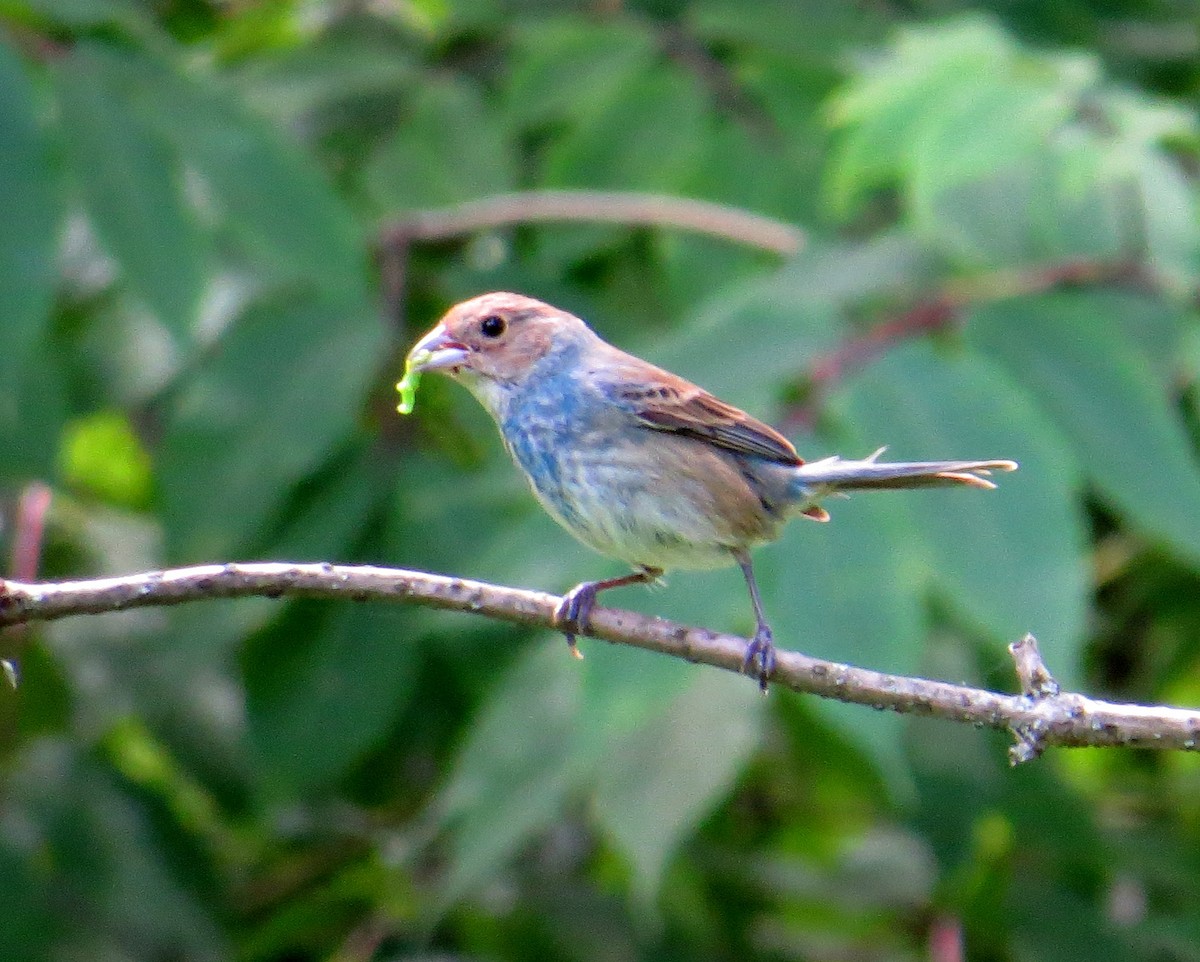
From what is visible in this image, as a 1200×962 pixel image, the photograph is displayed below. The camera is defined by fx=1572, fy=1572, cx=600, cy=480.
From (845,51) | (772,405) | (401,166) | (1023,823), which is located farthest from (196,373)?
(1023,823)

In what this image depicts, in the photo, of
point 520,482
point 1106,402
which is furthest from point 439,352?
point 1106,402

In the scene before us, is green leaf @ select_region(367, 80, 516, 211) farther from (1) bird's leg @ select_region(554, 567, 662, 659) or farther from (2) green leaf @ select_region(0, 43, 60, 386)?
(1) bird's leg @ select_region(554, 567, 662, 659)

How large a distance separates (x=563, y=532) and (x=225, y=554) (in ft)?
3.74

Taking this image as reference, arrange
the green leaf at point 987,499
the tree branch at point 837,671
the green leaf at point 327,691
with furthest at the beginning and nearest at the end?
1. the green leaf at point 327,691
2. the green leaf at point 987,499
3. the tree branch at point 837,671

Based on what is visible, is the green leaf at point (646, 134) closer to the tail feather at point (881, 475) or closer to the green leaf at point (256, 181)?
the green leaf at point (256, 181)

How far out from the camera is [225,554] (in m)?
4.55

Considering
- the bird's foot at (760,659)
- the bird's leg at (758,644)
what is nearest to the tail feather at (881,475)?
the bird's leg at (758,644)

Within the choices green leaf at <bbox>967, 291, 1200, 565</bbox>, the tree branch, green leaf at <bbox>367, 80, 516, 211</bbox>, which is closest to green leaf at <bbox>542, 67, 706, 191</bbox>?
green leaf at <bbox>367, 80, 516, 211</bbox>

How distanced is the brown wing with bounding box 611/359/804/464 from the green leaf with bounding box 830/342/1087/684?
0.74ft

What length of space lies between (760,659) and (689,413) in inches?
48.3

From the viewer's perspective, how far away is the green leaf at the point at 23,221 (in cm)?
396

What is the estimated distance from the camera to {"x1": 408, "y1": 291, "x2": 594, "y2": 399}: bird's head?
167 inches

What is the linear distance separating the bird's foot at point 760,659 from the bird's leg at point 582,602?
32 cm

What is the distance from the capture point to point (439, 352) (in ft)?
14.0
